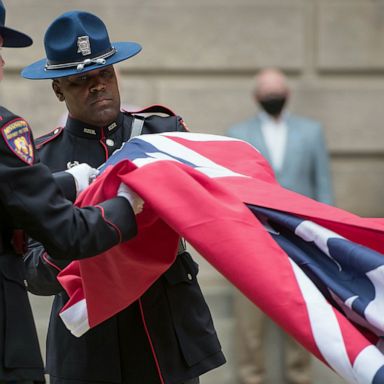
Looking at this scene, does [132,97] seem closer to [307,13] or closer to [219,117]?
[219,117]

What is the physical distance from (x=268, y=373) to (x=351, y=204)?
1403mm

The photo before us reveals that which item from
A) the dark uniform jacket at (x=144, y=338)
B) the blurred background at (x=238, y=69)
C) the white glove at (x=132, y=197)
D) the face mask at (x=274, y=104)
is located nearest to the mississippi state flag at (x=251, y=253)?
the white glove at (x=132, y=197)

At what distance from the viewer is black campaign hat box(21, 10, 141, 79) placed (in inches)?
190

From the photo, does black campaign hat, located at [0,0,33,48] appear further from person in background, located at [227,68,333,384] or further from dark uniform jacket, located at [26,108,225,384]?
person in background, located at [227,68,333,384]

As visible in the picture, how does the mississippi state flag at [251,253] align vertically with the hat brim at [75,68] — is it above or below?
below

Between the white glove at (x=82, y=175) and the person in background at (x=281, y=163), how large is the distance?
3.31m

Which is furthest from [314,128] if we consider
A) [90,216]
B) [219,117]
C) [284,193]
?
[90,216]

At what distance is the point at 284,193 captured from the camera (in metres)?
4.56

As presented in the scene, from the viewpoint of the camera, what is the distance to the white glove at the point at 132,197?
13.9 feet

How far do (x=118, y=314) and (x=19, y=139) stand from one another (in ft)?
3.31

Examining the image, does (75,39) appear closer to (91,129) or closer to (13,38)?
(91,129)

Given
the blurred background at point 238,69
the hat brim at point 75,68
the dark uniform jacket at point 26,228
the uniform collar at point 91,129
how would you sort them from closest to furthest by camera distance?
1. the dark uniform jacket at point 26,228
2. the hat brim at point 75,68
3. the uniform collar at point 91,129
4. the blurred background at point 238,69

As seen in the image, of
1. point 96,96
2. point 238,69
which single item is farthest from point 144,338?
point 238,69

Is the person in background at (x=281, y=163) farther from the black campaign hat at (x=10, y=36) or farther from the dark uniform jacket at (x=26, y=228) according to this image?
the dark uniform jacket at (x=26, y=228)
